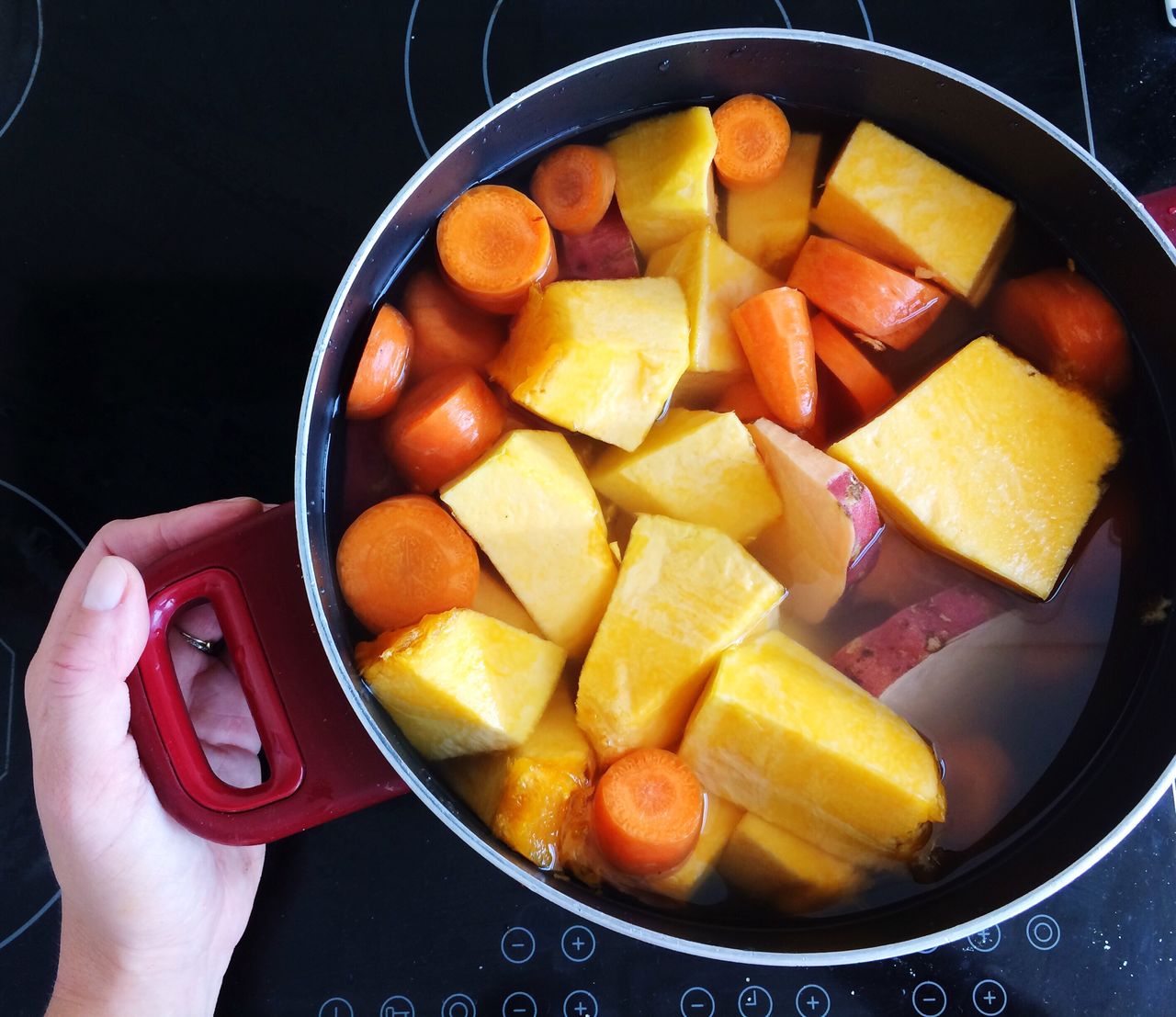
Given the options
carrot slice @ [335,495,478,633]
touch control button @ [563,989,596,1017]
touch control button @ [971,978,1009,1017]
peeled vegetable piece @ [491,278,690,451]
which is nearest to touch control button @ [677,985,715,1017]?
touch control button @ [563,989,596,1017]

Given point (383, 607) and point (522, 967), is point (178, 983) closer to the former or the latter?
point (522, 967)

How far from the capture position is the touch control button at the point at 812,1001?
129 cm

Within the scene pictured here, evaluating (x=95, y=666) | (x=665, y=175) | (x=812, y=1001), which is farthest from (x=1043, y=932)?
(x=95, y=666)

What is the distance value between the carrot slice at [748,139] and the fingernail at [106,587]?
3.19 feet

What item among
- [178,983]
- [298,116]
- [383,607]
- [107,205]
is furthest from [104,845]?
[298,116]

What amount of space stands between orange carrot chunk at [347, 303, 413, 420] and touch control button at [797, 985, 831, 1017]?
0.99 metres

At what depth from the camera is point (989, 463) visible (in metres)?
1.27

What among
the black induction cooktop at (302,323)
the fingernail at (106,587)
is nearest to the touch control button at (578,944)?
the black induction cooktop at (302,323)

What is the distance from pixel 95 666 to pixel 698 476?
76 centimetres

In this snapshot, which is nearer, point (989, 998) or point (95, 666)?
point (95, 666)

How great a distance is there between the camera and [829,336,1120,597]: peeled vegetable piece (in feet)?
4.08

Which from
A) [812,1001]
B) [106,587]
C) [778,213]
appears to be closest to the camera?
[106,587]

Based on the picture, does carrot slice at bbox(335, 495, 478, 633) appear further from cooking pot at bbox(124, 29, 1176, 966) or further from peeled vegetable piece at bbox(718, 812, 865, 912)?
peeled vegetable piece at bbox(718, 812, 865, 912)

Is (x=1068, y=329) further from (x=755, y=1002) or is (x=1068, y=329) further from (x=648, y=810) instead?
(x=755, y=1002)
